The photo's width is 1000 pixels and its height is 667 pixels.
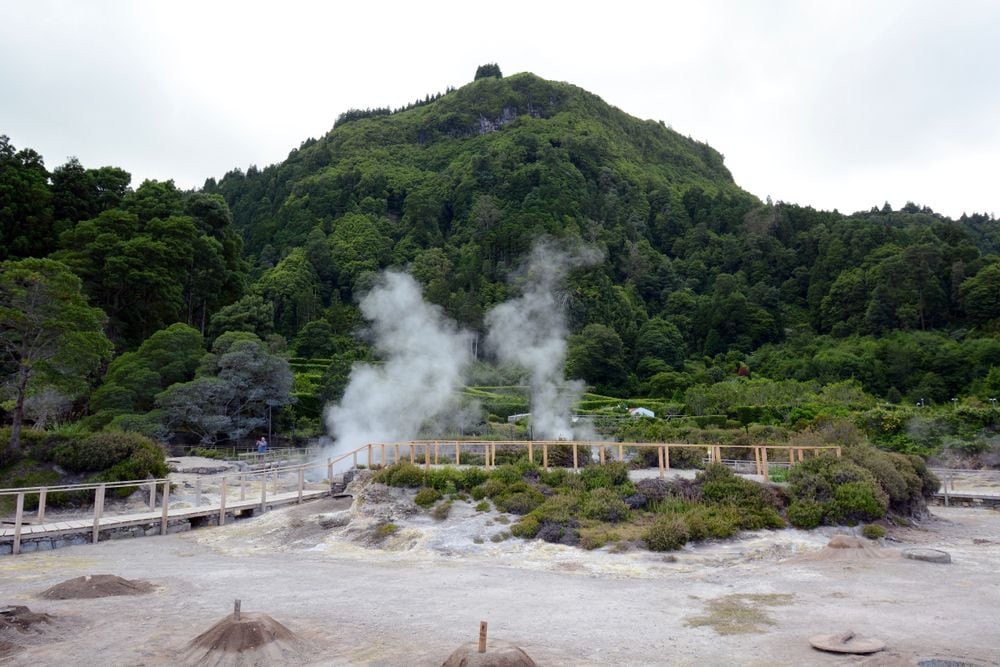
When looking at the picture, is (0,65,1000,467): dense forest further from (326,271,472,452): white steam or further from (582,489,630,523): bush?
(582,489,630,523): bush

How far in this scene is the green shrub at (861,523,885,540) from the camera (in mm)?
16375

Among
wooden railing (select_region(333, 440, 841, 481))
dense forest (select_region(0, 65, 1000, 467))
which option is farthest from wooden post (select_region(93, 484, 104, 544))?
dense forest (select_region(0, 65, 1000, 467))

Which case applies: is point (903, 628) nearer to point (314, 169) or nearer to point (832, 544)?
point (832, 544)

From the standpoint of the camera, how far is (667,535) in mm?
15391

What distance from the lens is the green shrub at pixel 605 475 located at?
63.9 feet

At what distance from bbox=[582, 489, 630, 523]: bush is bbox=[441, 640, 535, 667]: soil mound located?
34.9ft

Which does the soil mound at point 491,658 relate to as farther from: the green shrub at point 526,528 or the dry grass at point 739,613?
the green shrub at point 526,528

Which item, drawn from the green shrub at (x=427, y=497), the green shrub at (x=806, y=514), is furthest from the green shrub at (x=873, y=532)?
the green shrub at (x=427, y=497)

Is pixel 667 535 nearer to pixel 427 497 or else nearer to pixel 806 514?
pixel 806 514

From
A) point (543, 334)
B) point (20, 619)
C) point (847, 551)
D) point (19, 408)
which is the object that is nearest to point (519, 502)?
point (847, 551)

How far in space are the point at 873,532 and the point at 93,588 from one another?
53.9ft

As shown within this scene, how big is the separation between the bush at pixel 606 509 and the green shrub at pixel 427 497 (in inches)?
170

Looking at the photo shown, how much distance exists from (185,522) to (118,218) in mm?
41089

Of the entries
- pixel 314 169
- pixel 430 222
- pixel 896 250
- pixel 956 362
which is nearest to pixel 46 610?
pixel 956 362
